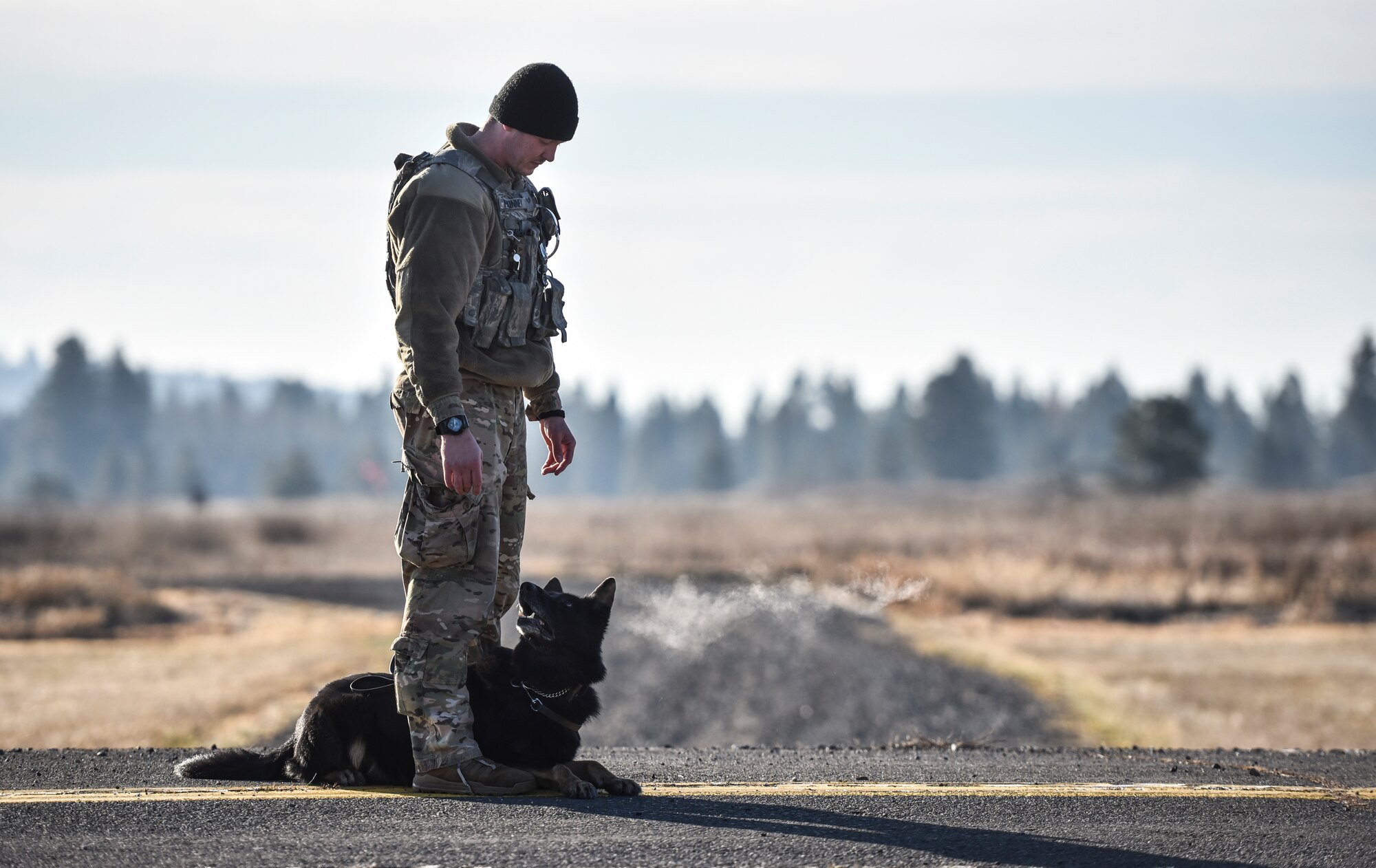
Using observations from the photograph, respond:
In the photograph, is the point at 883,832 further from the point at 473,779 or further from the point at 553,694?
the point at 473,779

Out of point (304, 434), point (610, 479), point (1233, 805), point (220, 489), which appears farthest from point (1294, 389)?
point (1233, 805)

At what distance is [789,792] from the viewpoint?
491cm

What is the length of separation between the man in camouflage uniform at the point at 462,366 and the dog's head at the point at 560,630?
15cm

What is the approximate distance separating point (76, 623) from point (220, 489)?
151816 millimetres

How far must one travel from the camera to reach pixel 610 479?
17550 cm

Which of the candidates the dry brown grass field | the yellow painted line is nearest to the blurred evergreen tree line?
the dry brown grass field

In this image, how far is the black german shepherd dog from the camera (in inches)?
188

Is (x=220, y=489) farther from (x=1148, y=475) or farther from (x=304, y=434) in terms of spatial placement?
(x=1148, y=475)

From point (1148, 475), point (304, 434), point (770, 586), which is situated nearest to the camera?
point (770, 586)

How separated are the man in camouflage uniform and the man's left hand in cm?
40

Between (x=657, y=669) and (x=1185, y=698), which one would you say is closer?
(x=1185, y=698)

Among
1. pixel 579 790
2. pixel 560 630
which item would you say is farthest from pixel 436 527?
pixel 579 790

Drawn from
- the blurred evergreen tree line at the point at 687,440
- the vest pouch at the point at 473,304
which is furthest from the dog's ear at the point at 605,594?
the blurred evergreen tree line at the point at 687,440

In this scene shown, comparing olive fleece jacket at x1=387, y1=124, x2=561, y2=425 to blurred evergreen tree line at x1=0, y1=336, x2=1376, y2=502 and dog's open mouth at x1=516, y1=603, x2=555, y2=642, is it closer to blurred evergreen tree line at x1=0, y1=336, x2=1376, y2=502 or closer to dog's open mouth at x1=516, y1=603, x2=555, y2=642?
dog's open mouth at x1=516, y1=603, x2=555, y2=642
